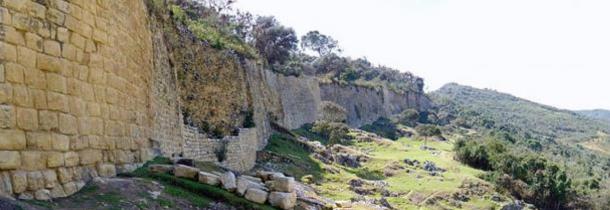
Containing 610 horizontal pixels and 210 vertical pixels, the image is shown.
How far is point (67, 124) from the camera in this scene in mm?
7266

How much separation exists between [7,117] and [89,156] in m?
1.97

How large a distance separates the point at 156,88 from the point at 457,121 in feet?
309

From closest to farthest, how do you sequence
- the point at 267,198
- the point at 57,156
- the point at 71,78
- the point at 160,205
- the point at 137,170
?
1. the point at 57,156
2. the point at 71,78
3. the point at 160,205
4. the point at 137,170
5. the point at 267,198

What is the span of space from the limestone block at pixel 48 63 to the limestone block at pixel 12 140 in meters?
0.86

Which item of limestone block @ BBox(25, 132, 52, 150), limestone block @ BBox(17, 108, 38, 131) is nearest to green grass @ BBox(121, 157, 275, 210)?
limestone block @ BBox(25, 132, 52, 150)

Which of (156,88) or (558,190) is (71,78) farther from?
(558,190)

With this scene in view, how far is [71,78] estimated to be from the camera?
7441 millimetres

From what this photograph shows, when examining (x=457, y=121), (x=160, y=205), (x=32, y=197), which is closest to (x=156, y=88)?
(x=160, y=205)

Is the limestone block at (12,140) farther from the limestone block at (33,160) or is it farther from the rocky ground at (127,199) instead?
the rocky ground at (127,199)

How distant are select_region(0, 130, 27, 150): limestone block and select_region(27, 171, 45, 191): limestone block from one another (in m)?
0.32

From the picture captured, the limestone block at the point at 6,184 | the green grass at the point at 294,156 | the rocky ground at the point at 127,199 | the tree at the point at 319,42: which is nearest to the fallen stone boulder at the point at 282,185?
the rocky ground at the point at 127,199

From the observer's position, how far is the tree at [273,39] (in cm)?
6425

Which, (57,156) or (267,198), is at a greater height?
(57,156)

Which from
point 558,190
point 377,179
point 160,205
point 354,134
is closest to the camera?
point 160,205
